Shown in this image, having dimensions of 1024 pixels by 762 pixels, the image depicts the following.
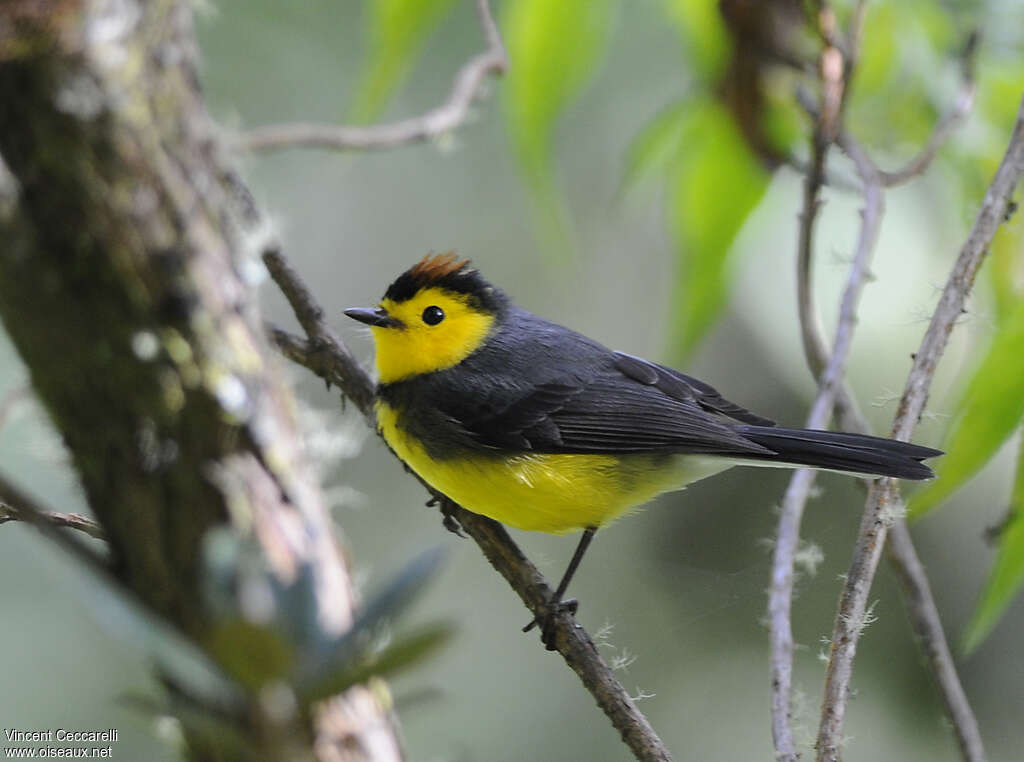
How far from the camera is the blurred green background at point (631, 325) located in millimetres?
2551

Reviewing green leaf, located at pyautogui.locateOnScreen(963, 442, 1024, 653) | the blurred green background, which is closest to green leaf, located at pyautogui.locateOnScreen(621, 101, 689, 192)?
the blurred green background

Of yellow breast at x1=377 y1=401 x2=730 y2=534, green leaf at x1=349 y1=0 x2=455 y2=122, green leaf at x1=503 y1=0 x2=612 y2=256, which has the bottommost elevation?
yellow breast at x1=377 y1=401 x2=730 y2=534

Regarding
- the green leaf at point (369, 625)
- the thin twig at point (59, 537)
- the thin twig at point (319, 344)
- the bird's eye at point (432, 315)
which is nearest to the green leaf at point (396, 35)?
the thin twig at point (319, 344)

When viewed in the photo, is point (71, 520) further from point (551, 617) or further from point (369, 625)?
point (369, 625)

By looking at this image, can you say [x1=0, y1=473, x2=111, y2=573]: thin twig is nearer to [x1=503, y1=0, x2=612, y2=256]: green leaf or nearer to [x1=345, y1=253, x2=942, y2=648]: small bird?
[x1=503, y1=0, x2=612, y2=256]: green leaf

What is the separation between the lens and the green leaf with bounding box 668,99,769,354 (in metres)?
2.50

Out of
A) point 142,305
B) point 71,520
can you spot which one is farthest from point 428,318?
point 142,305

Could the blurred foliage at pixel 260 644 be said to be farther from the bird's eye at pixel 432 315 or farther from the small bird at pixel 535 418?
the bird's eye at pixel 432 315

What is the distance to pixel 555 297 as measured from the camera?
256 inches

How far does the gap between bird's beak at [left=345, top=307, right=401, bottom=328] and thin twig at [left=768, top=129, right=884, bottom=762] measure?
1.25 meters

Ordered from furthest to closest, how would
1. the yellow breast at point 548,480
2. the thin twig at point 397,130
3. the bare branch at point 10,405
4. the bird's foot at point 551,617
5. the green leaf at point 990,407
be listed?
the yellow breast at point 548,480 < the bird's foot at point 551,617 < the green leaf at point 990,407 < the bare branch at point 10,405 < the thin twig at point 397,130

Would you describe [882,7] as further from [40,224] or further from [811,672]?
[811,672]

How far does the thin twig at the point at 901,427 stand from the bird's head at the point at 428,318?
1534mm

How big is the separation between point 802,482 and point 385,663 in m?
1.85
